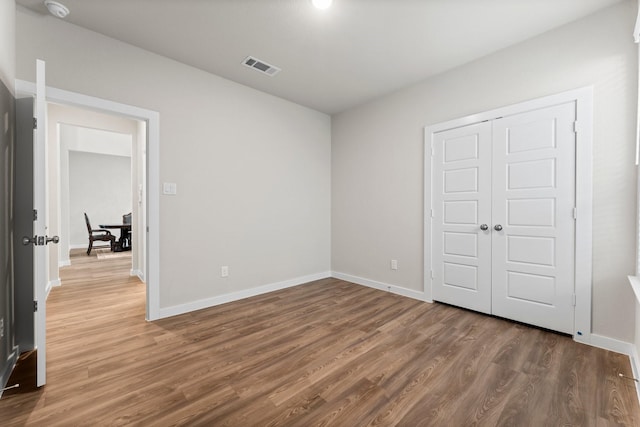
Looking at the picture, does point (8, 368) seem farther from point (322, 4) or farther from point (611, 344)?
point (611, 344)

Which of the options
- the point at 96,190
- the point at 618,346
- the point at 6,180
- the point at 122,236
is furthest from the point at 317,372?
the point at 96,190

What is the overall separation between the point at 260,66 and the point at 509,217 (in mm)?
3218

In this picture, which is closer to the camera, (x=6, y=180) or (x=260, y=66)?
(x=6, y=180)

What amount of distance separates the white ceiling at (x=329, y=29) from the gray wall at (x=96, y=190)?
8107 millimetres

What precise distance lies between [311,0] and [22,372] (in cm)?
349

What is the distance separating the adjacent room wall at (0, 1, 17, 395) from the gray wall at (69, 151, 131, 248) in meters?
8.19

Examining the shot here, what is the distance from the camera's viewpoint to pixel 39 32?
226cm

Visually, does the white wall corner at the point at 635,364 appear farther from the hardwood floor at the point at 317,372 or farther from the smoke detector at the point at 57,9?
the smoke detector at the point at 57,9

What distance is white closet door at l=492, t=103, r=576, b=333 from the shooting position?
2445mm

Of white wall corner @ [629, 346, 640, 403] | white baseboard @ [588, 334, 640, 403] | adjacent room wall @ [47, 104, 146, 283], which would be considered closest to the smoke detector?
adjacent room wall @ [47, 104, 146, 283]

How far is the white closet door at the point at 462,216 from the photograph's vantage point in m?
2.96

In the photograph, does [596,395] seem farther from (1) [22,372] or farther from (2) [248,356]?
(1) [22,372]

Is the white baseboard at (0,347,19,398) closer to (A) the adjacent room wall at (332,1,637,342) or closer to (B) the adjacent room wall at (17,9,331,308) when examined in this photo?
(B) the adjacent room wall at (17,9,331,308)

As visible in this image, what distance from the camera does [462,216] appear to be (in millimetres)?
3145
